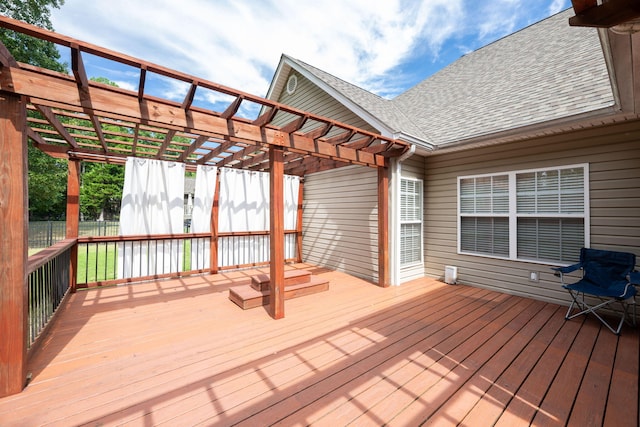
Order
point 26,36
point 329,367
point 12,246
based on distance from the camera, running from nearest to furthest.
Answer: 1. point 12,246
2. point 329,367
3. point 26,36

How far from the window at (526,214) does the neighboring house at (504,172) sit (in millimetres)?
16

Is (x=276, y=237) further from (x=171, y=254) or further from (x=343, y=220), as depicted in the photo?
(x=171, y=254)

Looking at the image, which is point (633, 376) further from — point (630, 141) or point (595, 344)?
point (630, 141)

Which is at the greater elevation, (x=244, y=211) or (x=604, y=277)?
(x=244, y=211)

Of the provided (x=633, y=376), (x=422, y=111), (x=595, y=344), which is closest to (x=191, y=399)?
(x=633, y=376)

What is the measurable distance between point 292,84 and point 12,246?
6642mm

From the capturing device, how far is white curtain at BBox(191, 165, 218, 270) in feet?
17.8

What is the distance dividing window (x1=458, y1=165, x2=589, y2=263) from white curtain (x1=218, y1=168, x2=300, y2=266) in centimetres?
418

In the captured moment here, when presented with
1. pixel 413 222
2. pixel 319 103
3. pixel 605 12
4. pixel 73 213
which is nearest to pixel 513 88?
pixel 413 222

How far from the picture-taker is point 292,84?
23.5 feet

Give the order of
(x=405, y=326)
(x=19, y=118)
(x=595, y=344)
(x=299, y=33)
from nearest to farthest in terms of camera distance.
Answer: (x=19, y=118) → (x=595, y=344) → (x=405, y=326) → (x=299, y=33)

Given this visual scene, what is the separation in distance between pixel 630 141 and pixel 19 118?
6566mm

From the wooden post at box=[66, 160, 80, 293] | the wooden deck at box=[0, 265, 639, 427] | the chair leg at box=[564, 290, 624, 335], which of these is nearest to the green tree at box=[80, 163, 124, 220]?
the wooden post at box=[66, 160, 80, 293]

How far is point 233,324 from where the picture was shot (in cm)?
329
